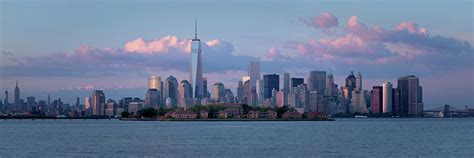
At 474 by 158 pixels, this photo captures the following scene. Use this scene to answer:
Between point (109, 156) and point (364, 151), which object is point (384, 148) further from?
point (109, 156)

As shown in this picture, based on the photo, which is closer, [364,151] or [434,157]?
[434,157]

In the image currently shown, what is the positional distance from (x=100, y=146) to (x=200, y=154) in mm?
14265

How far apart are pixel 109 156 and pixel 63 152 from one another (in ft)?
23.2

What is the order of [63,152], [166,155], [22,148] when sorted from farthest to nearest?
[22,148]
[63,152]
[166,155]

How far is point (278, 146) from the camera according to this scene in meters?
69.1

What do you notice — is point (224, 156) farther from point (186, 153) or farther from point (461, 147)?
point (461, 147)

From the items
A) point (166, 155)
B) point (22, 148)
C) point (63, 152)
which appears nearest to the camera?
point (166, 155)

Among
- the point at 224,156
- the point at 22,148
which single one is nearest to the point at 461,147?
the point at 224,156

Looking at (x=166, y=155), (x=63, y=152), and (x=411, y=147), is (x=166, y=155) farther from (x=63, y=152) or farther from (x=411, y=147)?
(x=411, y=147)

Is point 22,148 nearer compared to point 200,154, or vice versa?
point 200,154

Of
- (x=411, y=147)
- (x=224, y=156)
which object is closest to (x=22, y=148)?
(x=224, y=156)

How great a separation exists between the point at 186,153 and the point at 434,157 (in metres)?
18.5

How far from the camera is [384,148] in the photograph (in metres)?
67.8

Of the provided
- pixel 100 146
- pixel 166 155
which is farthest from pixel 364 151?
pixel 100 146
